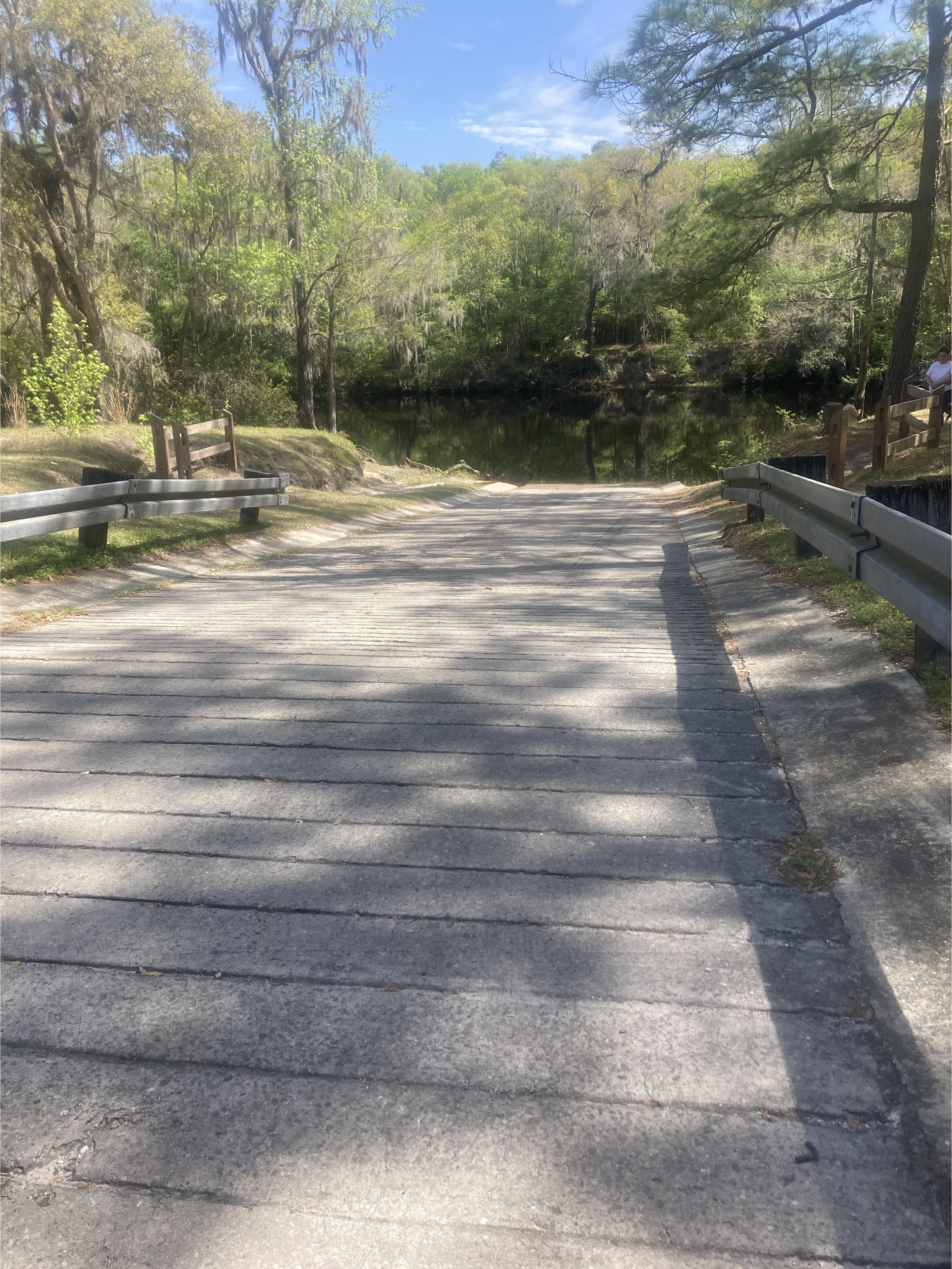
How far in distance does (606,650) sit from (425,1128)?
3217mm

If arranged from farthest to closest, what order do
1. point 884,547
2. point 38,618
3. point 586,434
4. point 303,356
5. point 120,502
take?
point 586,434 → point 303,356 → point 120,502 → point 38,618 → point 884,547

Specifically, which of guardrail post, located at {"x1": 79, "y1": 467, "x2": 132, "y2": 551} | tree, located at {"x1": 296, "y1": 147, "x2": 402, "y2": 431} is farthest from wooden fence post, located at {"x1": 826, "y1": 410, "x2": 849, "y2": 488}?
tree, located at {"x1": 296, "y1": 147, "x2": 402, "y2": 431}

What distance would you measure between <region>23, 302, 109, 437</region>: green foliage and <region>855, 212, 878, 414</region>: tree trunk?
1920cm

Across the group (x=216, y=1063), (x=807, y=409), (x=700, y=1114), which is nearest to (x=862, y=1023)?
(x=700, y=1114)

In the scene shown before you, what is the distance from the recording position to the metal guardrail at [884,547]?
2.68 metres

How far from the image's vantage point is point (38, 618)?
6070mm

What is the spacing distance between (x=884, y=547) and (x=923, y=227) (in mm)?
15042

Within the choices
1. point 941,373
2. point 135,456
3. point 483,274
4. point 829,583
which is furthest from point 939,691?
point 483,274

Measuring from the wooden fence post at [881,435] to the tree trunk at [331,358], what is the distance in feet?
69.9

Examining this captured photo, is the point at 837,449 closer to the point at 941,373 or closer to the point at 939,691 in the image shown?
the point at 939,691

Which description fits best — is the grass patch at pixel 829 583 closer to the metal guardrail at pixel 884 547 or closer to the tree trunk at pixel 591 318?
the metal guardrail at pixel 884 547

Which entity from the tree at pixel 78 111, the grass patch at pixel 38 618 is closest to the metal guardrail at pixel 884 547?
the grass patch at pixel 38 618

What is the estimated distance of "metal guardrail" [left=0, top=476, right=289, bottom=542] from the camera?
22.9 ft

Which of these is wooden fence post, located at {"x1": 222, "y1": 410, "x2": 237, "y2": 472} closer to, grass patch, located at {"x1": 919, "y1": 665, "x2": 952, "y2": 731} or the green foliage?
the green foliage
